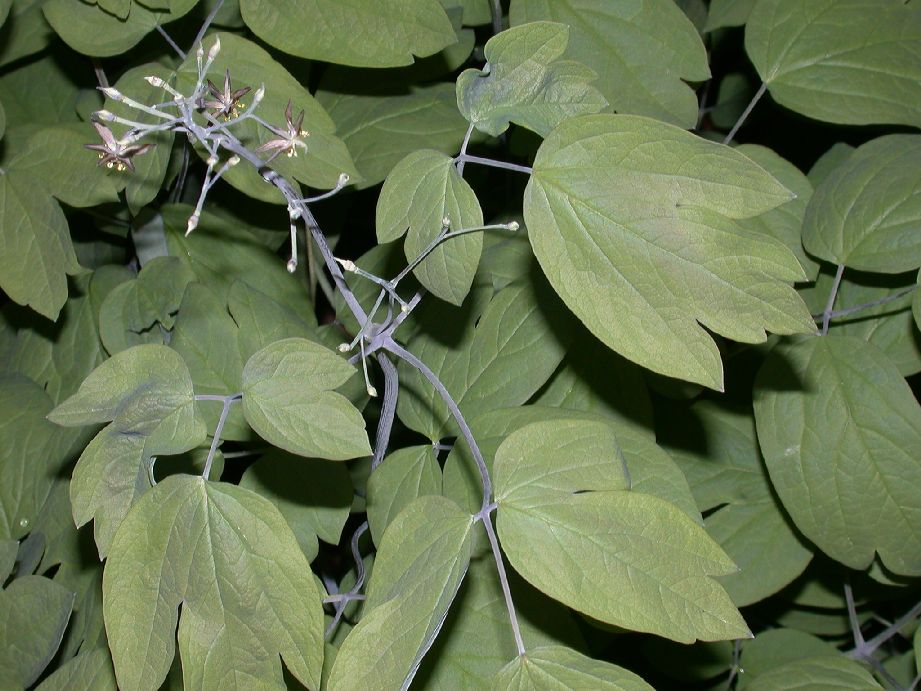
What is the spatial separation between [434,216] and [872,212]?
2.00ft

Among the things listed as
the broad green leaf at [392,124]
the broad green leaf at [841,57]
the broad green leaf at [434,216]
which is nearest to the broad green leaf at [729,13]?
the broad green leaf at [841,57]

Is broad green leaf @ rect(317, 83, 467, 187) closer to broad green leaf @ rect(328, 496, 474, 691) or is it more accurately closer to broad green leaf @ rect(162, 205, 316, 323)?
broad green leaf @ rect(162, 205, 316, 323)

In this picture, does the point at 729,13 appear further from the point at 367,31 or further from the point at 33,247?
the point at 33,247

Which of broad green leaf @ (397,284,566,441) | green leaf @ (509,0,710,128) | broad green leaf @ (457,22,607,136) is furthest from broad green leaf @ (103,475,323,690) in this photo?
green leaf @ (509,0,710,128)

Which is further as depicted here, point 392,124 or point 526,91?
point 392,124

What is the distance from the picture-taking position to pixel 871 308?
44.9 inches

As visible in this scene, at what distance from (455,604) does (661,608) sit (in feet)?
0.99

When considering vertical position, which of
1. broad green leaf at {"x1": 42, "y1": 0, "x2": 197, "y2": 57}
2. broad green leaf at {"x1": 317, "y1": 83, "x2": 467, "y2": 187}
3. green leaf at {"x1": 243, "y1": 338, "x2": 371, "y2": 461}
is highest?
broad green leaf at {"x1": 42, "y1": 0, "x2": 197, "y2": 57}

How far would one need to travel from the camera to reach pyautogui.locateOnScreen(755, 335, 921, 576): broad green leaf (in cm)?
103

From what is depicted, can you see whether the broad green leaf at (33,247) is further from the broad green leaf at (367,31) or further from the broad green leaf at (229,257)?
the broad green leaf at (367,31)

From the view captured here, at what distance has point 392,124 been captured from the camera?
116 cm

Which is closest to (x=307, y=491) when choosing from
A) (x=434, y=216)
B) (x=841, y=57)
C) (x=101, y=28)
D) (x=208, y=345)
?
(x=208, y=345)

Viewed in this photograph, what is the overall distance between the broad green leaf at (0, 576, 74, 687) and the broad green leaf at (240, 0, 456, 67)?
0.71 m

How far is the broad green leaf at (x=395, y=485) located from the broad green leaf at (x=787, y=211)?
52cm
